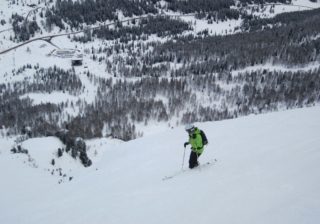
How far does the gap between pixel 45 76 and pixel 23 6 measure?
47.6m

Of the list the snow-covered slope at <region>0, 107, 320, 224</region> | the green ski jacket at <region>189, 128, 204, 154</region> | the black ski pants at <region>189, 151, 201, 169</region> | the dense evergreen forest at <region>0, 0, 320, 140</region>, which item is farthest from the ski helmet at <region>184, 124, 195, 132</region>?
the dense evergreen forest at <region>0, 0, 320, 140</region>

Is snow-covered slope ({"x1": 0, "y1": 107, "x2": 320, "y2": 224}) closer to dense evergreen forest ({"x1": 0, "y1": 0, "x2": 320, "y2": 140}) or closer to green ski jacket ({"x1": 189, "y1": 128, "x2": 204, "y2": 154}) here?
green ski jacket ({"x1": 189, "y1": 128, "x2": 204, "y2": 154})

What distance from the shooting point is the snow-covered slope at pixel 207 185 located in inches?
470

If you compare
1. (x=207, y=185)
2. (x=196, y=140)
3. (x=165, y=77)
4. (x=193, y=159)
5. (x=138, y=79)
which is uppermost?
(x=196, y=140)

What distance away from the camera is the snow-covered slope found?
1195 centimetres

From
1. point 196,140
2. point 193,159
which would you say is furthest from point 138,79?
point 196,140

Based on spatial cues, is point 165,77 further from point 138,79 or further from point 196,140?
point 196,140

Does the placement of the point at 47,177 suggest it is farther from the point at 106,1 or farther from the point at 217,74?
the point at 106,1

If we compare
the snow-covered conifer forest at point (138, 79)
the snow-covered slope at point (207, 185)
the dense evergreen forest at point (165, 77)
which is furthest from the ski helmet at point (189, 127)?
the dense evergreen forest at point (165, 77)

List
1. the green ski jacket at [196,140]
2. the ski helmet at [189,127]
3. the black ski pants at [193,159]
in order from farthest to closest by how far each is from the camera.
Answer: the black ski pants at [193,159] → the green ski jacket at [196,140] → the ski helmet at [189,127]

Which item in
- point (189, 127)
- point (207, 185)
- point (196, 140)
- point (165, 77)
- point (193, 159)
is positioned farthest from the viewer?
point (165, 77)

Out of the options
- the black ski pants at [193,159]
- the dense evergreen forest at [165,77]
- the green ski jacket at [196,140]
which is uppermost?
the green ski jacket at [196,140]

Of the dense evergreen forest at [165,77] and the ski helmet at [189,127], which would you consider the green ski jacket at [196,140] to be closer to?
the ski helmet at [189,127]

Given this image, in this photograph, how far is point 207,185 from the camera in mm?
14750
